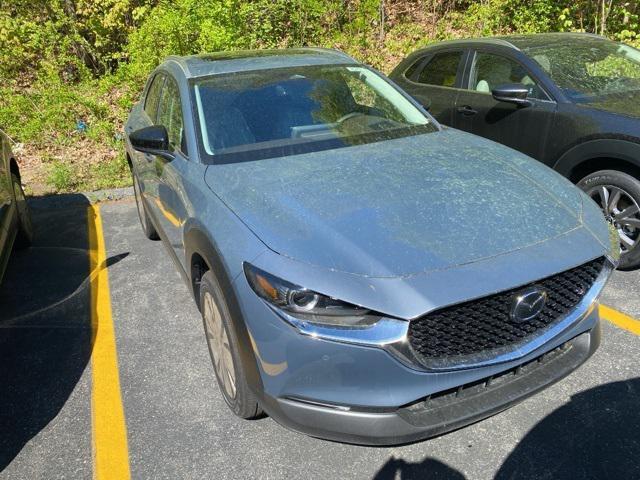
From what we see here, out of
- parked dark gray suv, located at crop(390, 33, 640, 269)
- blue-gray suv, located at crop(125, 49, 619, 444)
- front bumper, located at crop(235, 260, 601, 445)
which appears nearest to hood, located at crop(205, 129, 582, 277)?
blue-gray suv, located at crop(125, 49, 619, 444)

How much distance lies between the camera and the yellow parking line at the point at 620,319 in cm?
328

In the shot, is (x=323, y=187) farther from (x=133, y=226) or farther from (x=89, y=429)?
(x=133, y=226)

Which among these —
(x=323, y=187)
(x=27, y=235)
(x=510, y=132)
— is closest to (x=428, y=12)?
(x=510, y=132)

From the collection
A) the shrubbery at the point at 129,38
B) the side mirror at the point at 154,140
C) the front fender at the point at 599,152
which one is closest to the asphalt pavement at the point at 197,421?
the front fender at the point at 599,152

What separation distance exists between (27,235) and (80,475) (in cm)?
310

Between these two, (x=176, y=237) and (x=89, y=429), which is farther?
(x=176, y=237)

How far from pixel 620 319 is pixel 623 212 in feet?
2.89

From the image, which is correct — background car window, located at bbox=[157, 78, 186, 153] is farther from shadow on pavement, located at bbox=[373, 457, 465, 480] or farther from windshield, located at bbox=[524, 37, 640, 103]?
windshield, located at bbox=[524, 37, 640, 103]

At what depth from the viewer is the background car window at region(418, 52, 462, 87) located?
536 centimetres

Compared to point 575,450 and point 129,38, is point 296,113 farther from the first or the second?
point 129,38

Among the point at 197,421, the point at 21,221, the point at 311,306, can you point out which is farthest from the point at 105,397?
the point at 21,221

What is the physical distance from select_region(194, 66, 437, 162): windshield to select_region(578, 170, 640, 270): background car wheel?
1.43 metres

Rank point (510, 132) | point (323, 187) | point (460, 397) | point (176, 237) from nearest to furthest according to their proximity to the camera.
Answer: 1. point (460, 397)
2. point (323, 187)
3. point (176, 237)
4. point (510, 132)

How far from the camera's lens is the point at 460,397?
6.89 ft
